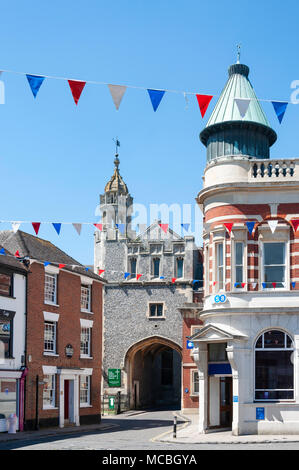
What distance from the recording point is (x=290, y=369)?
26.4 meters

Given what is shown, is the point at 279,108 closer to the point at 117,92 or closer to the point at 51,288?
the point at 117,92

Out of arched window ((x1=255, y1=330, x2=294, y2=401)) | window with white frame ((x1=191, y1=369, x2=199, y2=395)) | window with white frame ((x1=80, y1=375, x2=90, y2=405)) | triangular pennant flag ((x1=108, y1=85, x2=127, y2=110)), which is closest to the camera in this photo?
triangular pennant flag ((x1=108, y1=85, x2=127, y2=110))

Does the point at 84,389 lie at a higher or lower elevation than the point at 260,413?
lower

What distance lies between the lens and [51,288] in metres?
35.7

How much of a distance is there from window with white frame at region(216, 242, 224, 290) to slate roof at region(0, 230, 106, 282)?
352 inches

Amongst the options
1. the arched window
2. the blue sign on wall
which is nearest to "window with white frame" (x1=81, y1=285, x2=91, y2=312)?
the arched window

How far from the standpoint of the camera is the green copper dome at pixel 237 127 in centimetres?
2898

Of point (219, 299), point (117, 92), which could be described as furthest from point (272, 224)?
point (117, 92)

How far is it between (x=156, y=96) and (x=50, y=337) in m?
18.7

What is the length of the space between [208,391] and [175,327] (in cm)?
2451

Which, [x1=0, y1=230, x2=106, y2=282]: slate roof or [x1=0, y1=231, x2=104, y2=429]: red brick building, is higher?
[x1=0, y1=230, x2=106, y2=282]: slate roof

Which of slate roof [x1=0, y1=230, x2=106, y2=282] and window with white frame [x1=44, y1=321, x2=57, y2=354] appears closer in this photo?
slate roof [x1=0, y1=230, x2=106, y2=282]

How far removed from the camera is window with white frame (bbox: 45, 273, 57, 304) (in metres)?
35.3

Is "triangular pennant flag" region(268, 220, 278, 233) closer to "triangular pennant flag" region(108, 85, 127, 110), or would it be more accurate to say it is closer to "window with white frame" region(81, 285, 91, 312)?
"triangular pennant flag" region(108, 85, 127, 110)
